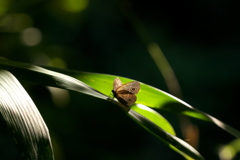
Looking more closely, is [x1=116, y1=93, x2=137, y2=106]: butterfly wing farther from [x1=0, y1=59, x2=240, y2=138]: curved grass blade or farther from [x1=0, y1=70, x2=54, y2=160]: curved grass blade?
[x1=0, y1=70, x2=54, y2=160]: curved grass blade

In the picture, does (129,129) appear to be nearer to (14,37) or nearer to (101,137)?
(101,137)

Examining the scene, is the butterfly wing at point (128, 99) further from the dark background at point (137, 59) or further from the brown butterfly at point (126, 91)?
the dark background at point (137, 59)

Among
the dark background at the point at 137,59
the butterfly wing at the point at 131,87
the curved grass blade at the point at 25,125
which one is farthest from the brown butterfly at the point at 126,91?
the dark background at the point at 137,59

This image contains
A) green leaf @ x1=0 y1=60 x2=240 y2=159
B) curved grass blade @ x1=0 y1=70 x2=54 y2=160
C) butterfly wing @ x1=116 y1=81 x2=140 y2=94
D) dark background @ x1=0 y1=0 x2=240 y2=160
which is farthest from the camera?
dark background @ x1=0 y1=0 x2=240 y2=160

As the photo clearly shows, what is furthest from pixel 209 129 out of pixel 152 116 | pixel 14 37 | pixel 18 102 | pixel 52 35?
pixel 18 102

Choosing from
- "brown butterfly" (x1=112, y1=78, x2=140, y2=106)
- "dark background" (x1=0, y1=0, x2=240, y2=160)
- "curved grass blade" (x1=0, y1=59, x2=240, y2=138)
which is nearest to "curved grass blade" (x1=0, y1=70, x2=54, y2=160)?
"curved grass blade" (x1=0, y1=59, x2=240, y2=138)

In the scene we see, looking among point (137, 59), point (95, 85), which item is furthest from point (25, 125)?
point (137, 59)
